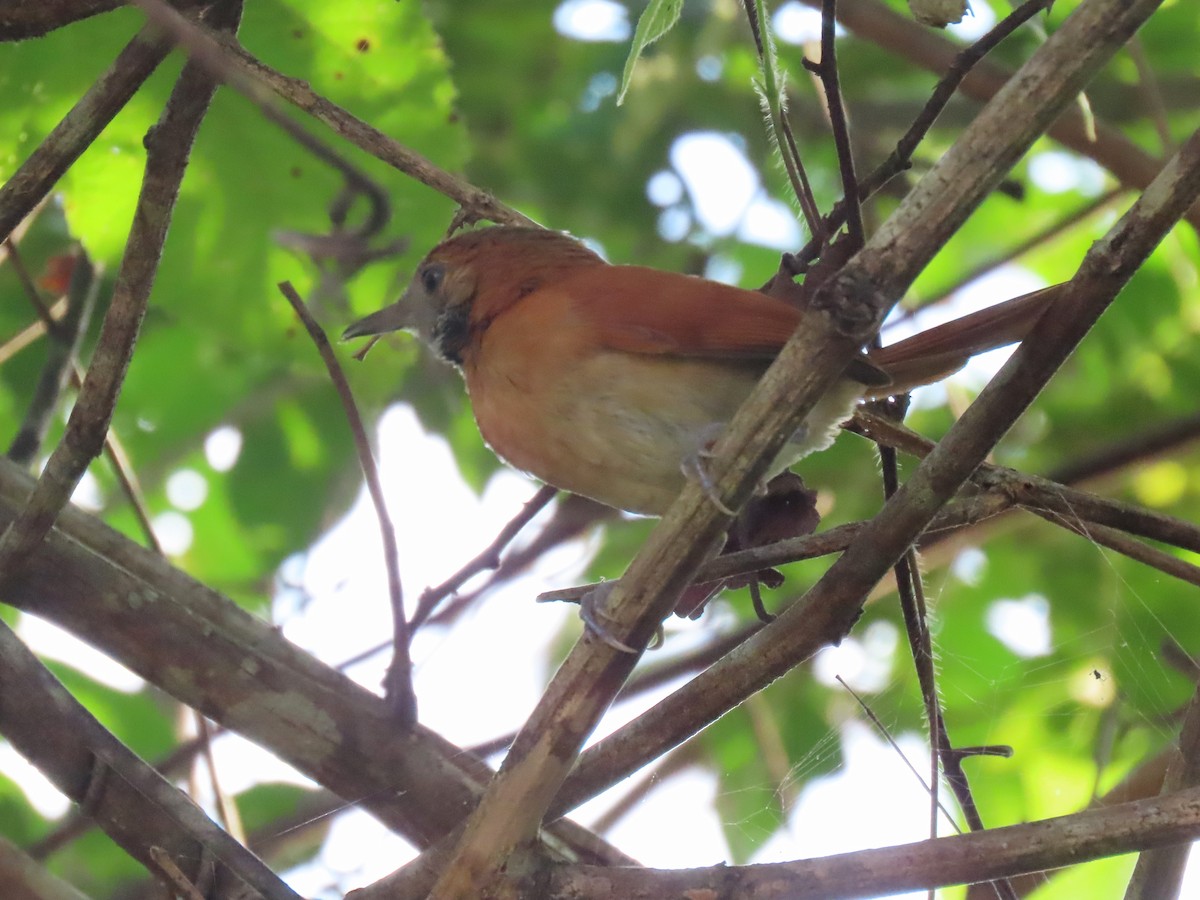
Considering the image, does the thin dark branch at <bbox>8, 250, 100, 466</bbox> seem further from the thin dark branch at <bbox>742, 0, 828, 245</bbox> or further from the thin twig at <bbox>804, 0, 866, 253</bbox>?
the thin twig at <bbox>804, 0, 866, 253</bbox>

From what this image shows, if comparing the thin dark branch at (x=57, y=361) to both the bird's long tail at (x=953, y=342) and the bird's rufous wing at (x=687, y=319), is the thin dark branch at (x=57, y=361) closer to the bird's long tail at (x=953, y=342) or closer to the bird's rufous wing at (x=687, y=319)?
the bird's rufous wing at (x=687, y=319)

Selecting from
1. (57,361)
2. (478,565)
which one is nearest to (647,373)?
(478,565)

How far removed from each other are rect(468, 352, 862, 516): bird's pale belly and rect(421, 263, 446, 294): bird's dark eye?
0.68m

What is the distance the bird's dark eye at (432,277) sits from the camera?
3.45 metres

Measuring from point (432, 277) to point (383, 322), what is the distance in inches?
7.0

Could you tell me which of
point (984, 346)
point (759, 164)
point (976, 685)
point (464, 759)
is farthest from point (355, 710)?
point (759, 164)

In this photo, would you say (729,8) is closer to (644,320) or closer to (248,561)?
(644,320)

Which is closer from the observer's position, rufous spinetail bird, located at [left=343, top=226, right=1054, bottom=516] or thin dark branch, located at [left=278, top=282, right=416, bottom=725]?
thin dark branch, located at [left=278, top=282, right=416, bottom=725]

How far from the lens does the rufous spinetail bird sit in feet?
8.96

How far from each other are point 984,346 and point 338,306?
1.63 m

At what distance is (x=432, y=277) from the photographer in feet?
11.4

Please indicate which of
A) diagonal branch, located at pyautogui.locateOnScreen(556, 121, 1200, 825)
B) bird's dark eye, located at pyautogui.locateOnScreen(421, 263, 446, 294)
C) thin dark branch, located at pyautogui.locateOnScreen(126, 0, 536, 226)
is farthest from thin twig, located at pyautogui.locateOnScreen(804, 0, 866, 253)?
bird's dark eye, located at pyautogui.locateOnScreen(421, 263, 446, 294)

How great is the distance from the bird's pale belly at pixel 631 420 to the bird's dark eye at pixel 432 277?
0.68 m

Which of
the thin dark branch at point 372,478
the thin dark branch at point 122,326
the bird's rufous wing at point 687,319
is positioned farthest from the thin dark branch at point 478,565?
the thin dark branch at point 122,326
